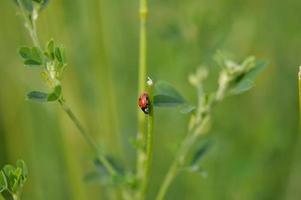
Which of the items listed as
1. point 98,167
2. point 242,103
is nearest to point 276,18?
point 242,103

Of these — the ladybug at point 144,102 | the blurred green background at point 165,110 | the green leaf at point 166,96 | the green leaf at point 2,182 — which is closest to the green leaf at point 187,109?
the green leaf at point 166,96

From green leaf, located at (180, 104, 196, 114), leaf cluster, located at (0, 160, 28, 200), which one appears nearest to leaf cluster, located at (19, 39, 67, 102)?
leaf cluster, located at (0, 160, 28, 200)

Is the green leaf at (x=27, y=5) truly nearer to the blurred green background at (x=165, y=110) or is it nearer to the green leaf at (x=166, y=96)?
the green leaf at (x=166, y=96)

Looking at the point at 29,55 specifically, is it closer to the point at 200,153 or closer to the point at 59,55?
the point at 59,55

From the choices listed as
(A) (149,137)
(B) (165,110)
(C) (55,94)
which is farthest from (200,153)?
(B) (165,110)

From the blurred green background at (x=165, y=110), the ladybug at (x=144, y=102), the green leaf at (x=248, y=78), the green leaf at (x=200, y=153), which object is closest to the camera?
the ladybug at (x=144, y=102)

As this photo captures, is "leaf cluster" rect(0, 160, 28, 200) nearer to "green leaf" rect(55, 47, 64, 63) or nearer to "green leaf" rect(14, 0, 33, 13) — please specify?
"green leaf" rect(55, 47, 64, 63)
